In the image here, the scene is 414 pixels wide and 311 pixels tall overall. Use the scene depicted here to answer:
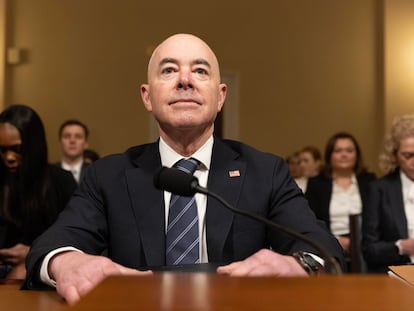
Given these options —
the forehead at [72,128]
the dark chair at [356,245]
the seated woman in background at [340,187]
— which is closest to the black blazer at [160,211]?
the dark chair at [356,245]

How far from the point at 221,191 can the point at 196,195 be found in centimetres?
8

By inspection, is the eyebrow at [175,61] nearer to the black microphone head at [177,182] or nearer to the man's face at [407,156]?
the black microphone head at [177,182]

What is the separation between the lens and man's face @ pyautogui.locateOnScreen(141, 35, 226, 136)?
7.75 feet

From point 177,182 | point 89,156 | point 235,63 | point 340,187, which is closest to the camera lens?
point 177,182

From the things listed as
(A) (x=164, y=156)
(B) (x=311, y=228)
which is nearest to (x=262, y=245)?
(B) (x=311, y=228)

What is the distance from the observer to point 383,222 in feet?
15.4

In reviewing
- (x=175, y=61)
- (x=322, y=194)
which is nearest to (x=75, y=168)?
(x=322, y=194)

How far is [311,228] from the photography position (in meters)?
2.26

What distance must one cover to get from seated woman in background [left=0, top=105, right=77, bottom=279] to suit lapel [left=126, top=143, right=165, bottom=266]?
134cm

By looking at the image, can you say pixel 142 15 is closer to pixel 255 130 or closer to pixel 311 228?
pixel 255 130

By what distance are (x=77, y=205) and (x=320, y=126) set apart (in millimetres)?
7948

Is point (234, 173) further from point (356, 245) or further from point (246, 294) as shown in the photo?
point (356, 245)

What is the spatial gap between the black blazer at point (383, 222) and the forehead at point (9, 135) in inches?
89.7

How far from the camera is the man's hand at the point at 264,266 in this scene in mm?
1824
